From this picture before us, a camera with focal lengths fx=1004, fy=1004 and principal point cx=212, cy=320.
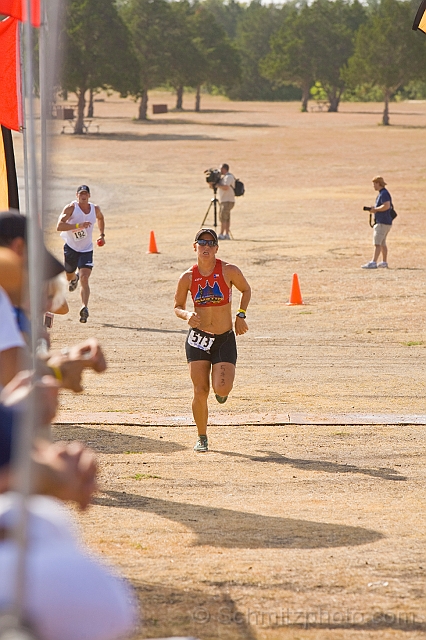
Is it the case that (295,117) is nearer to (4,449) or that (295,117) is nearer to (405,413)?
(405,413)

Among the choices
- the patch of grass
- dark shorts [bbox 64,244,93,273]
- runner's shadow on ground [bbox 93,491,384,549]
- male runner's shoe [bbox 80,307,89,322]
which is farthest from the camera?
male runner's shoe [bbox 80,307,89,322]

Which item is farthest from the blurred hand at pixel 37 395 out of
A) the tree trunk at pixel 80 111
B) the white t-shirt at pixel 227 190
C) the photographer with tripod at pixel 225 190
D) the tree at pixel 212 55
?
the tree at pixel 212 55

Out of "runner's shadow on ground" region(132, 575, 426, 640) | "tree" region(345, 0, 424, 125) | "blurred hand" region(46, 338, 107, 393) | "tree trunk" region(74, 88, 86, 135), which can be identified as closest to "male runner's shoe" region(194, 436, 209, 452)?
"runner's shadow on ground" region(132, 575, 426, 640)

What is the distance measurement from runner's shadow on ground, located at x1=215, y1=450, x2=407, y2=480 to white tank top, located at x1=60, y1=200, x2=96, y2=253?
711 centimetres

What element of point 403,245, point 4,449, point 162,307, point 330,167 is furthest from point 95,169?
point 4,449

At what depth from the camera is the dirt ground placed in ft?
17.7

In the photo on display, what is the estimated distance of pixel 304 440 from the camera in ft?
32.4

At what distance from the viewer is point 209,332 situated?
9344mm

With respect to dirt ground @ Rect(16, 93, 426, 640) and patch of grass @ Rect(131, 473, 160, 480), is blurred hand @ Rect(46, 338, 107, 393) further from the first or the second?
patch of grass @ Rect(131, 473, 160, 480)

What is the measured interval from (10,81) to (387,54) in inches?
2565

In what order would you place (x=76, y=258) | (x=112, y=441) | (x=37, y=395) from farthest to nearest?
(x=76, y=258) → (x=112, y=441) → (x=37, y=395)

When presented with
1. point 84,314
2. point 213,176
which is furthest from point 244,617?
point 213,176

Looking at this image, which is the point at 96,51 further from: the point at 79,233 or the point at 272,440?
the point at 272,440

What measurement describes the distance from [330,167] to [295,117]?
116 ft
